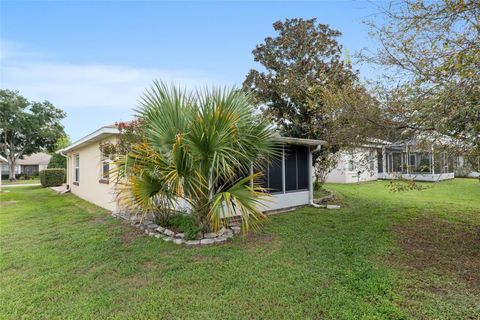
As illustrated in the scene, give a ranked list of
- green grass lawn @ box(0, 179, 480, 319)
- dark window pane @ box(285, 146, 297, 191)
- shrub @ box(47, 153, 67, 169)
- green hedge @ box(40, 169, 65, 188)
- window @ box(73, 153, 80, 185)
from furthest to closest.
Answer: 1. shrub @ box(47, 153, 67, 169)
2. green hedge @ box(40, 169, 65, 188)
3. window @ box(73, 153, 80, 185)
4. dark window pane @ box(285, 146, 297, 191)
5. green grass lawn @ box(0, 179, 480, 319)

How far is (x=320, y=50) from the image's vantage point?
39.4 ft

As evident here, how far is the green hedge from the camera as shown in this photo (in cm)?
1944

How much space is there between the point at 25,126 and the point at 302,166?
110ft

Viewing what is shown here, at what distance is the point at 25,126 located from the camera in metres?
30.0

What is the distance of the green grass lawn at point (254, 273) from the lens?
319 cm

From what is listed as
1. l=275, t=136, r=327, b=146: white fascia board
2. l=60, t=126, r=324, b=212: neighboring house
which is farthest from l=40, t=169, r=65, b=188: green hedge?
l=275, t=136, r=327, b=146: white fascia board

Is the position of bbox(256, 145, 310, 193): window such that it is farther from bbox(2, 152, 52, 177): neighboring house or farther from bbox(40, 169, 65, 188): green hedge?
bbox(2, 152, 52, 177): neighboring house

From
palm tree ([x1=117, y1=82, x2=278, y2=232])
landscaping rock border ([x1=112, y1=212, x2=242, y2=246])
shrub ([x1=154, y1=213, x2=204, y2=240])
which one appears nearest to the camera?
palm tree ([x1=117, y1=82, x2=278, y2=232])

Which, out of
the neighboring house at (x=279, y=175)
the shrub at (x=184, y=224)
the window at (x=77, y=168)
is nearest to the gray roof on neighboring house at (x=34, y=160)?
the window at (x=77, y=168)

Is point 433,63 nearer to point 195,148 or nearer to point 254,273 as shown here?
point 195,148

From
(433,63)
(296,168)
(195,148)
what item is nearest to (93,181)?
(195,148)

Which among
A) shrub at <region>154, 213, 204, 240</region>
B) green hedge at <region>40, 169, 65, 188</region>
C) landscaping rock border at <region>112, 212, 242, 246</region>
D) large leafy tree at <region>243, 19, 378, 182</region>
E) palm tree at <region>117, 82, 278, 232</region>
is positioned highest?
large leafy tree at <region>243, 19, 378, 182</region>

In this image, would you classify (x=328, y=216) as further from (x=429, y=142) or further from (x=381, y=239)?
(x=429, y=142)

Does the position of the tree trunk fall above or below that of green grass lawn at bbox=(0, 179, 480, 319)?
above
